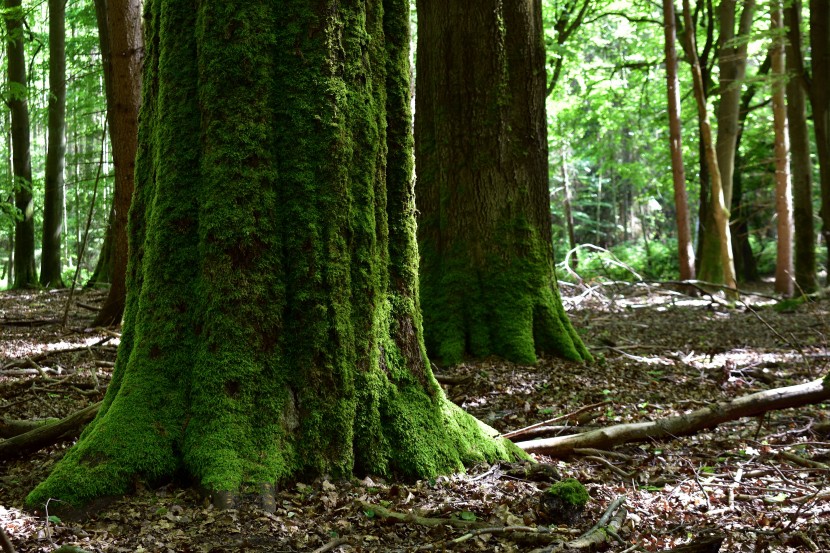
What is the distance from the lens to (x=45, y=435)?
382 cm

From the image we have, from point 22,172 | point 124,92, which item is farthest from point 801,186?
point 22,172

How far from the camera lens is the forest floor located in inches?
111

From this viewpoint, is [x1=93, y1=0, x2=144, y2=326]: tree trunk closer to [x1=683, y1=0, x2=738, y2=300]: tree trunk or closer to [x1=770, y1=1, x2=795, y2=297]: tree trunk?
[x1=683, y1=0, x2=738, y2=300]: tree trunk

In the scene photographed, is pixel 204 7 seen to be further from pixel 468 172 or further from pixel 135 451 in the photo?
pixel 468 172

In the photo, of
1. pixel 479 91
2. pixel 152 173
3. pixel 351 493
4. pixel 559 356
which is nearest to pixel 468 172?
pixel 479 91

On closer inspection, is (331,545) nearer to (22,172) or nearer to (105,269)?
(105,269)

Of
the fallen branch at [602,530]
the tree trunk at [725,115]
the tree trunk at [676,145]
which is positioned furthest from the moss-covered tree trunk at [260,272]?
the tree trunk at [725,115]

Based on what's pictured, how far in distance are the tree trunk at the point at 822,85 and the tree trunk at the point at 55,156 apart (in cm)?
1582

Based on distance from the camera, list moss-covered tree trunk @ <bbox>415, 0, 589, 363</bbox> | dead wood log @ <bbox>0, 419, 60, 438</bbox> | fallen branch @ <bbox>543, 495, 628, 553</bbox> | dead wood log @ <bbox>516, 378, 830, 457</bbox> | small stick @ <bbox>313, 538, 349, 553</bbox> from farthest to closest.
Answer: moss-covered tree trunk @ <bbox>415, 0, 589, 363</bbox>
dead wood log @ <bbox>516, 378, 830, 457</bbox>
dead wood log @ <bbox>0, 419, 60, 438</bbox>
fallen branch @ <bbox>543, 495, 628, 553</bbox>
small stick @ <bbox>313, 538, 349, 553</bbox>

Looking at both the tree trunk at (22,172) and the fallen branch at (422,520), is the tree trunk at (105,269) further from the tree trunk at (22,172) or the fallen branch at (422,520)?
the fallen branch at (422,520)

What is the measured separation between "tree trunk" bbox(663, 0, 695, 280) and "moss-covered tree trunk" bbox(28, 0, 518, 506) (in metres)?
12.9

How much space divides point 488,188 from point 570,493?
4.81 metres

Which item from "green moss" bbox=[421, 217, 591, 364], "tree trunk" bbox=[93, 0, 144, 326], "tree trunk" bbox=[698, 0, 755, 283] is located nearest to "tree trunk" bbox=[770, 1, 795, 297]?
"tree trunk" bbox=[698, 0, 755, 283]

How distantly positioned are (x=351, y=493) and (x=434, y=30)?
19.6 ft
